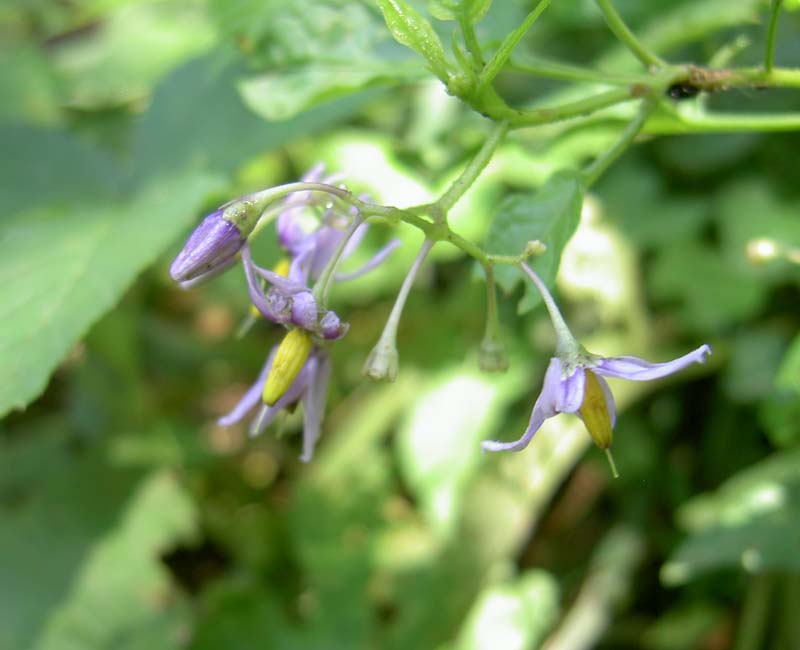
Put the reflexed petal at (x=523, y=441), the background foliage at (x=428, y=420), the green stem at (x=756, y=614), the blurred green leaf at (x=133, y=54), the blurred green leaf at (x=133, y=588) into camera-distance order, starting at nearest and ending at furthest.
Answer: the reflexed petal at (x=523, y=441) < the background foliage at (x=428, y=420) < the green stem at (x=756, y=614) < the blurred green leaf at (x=133, y=588) < the blurred green leaf at (x=133, y=54)

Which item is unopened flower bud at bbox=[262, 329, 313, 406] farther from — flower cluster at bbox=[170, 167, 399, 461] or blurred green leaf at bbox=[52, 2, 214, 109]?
blurred green leaf at bbox=[52, 2, 214, 109]

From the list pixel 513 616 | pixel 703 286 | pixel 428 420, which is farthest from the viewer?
pixel 428 420

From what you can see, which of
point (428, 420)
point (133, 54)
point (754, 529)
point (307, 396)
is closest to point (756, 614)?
point (754, 529)

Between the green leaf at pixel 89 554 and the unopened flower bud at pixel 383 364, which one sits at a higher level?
the unopened flower bud at pixel 383 364

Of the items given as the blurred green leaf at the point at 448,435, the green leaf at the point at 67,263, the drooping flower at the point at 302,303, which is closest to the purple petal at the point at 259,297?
the drooping flower at the point at 302,303

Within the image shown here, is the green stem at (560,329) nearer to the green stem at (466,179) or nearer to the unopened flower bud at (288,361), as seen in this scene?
the green stem at (466,179)

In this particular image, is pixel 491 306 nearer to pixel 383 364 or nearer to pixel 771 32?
pixel 383 364
